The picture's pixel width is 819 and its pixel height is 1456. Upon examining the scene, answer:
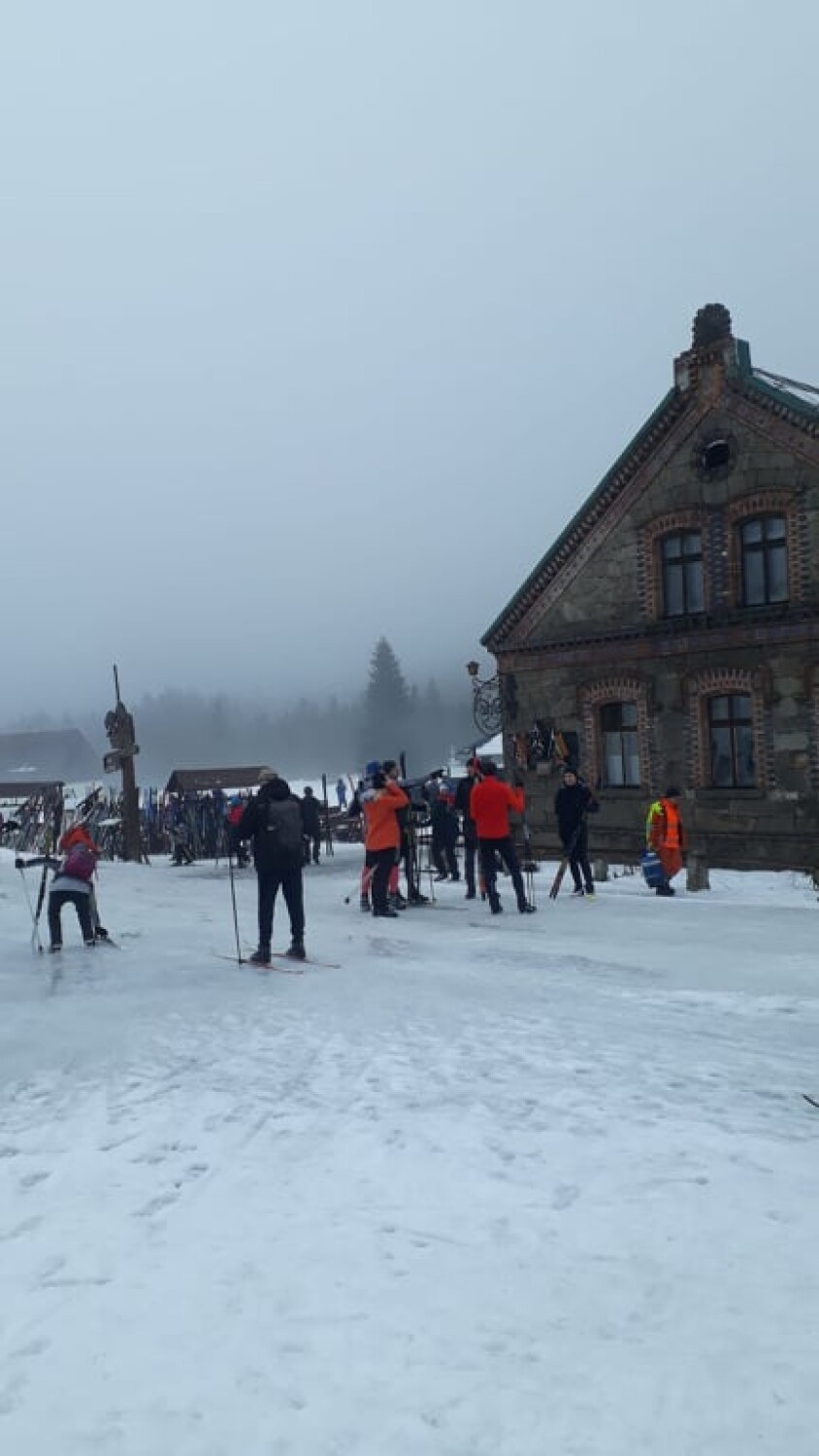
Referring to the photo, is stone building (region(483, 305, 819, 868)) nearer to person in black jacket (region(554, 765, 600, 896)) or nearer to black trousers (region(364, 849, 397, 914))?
person in black jacket (region(554, 765, 600, 896))

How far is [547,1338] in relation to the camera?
3527 millimetres

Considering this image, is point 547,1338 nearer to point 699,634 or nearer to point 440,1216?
point 440,1216

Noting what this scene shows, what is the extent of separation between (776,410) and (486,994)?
578 inches

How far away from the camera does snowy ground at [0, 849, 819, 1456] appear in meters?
3.20

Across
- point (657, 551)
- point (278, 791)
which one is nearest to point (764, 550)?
point (657, 551)

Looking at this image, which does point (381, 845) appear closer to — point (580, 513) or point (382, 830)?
point (382, 830)

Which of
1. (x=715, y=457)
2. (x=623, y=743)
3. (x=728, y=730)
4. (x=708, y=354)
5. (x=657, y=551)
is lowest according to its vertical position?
(x=623, y=743)

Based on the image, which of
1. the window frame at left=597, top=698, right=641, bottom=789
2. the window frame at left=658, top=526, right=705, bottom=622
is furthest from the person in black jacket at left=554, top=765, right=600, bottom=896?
Answer: the window frame at left=658, top=526, right=705, bottom=622

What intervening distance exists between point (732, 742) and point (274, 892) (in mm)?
12420

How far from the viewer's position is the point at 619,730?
2200 cm

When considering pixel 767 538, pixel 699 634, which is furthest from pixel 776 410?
pixel 699 634

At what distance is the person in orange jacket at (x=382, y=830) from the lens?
13.0 meters

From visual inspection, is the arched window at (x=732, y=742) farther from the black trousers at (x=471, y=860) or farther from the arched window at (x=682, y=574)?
the black trousers at (x=471, y=860)

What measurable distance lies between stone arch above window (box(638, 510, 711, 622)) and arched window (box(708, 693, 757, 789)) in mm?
1898
